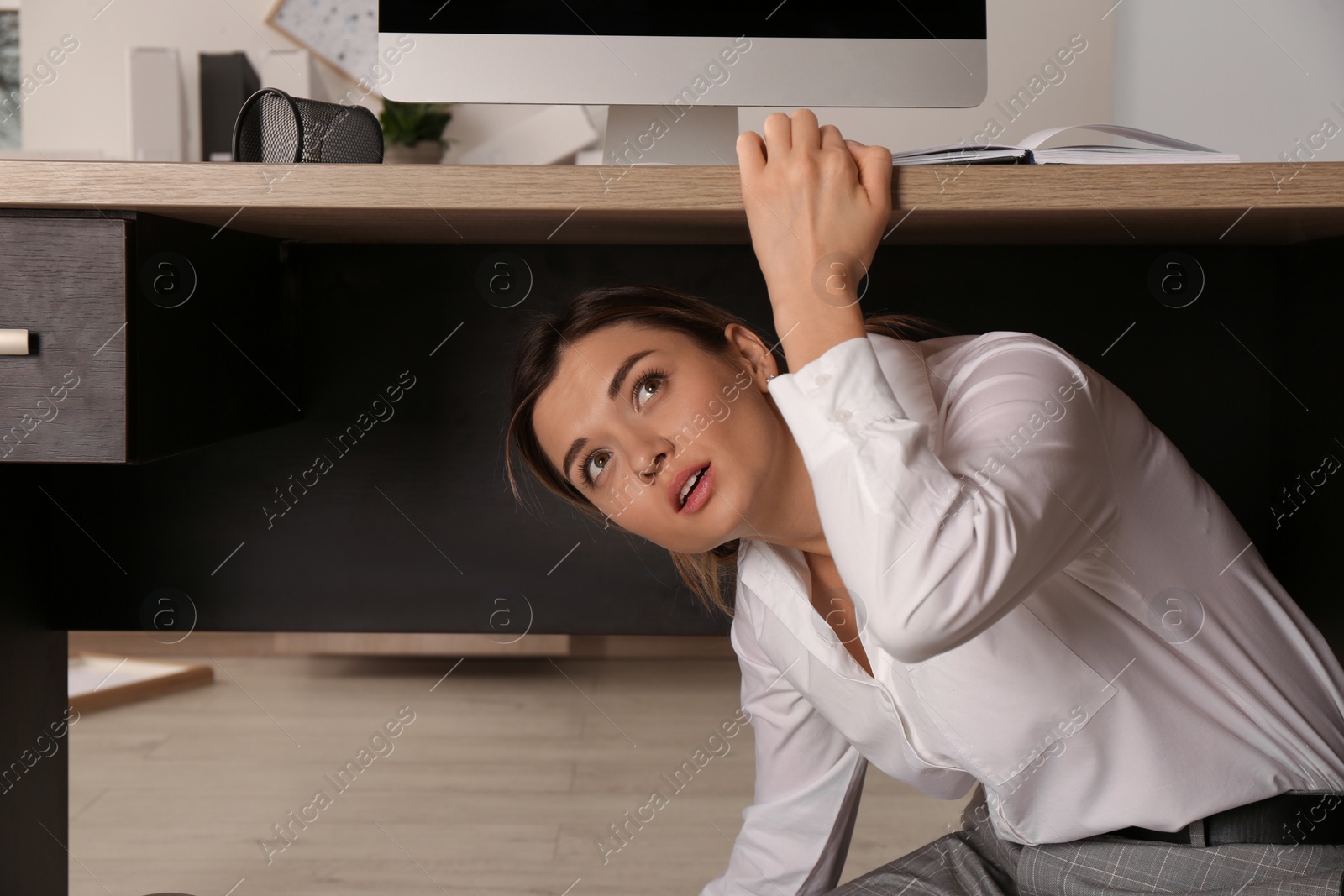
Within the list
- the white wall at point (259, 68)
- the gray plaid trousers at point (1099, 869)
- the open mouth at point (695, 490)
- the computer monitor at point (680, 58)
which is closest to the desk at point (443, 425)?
the computer monitor at point (680, 58)

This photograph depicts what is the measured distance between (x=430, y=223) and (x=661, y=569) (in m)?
0.52

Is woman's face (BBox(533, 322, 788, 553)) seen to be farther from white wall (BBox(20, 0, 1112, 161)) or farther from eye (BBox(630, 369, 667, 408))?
white wall (BBox(20, 0, 1112, 161))

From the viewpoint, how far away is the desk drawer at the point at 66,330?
79 cm

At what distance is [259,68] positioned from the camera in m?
2.92

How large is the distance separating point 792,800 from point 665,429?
45 cm

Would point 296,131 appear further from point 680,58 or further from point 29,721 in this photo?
point 29,721

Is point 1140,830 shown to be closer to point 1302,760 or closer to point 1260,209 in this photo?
point 1302,760

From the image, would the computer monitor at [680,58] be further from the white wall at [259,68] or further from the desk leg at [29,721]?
the white wall at [259,68]

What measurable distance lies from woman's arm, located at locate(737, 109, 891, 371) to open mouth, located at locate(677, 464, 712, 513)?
186 millimetres

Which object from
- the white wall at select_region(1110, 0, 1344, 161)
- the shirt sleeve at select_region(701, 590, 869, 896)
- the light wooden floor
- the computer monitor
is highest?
the white wall at select_region(1110, 0, 1344, 161)

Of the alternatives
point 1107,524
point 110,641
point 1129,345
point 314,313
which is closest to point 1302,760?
point 1107,524

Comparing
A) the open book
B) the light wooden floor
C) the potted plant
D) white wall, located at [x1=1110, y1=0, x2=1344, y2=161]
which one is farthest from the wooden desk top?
the potted plant

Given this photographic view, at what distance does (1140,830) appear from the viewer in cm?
83

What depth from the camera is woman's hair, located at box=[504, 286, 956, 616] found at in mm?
981
